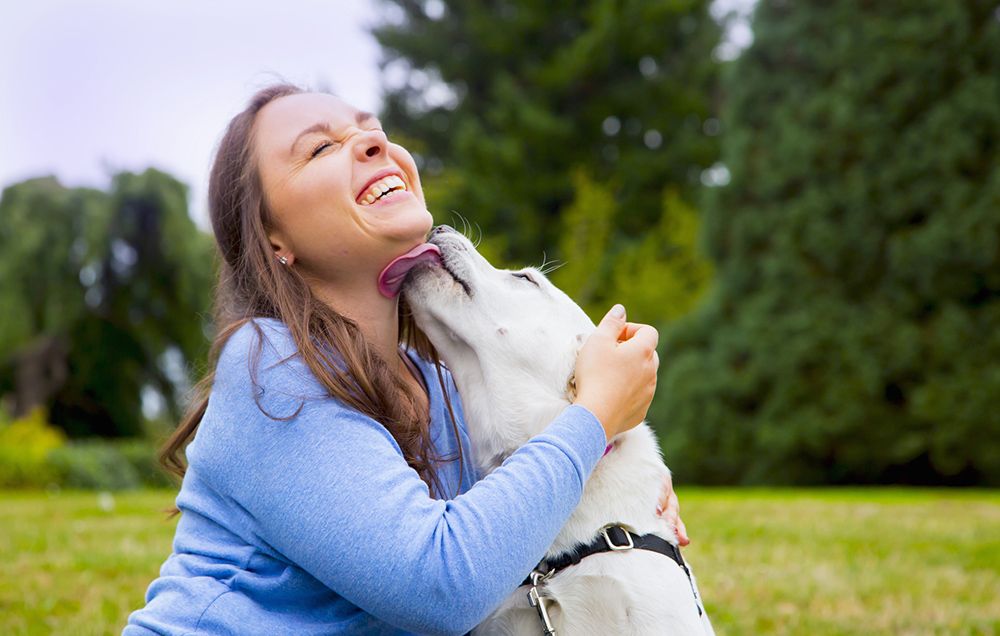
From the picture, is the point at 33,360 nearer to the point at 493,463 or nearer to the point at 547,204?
the point at 547,204

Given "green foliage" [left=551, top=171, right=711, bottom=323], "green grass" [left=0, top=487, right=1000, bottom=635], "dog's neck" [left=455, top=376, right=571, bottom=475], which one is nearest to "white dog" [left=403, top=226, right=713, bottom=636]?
"dog's neck" [left=455, top=376, right=571, bottom=475]

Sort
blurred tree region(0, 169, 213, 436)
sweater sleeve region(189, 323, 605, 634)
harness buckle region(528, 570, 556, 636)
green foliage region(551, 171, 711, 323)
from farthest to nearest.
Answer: blurred tree region(0, 169, 213, 436), green foliage region(551, 171, 711, 323), harness buckle region(528, 570, 556, 636), sweater sleeve region(189, 323, 605, 634)

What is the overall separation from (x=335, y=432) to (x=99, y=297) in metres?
17.3

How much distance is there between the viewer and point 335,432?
188cm

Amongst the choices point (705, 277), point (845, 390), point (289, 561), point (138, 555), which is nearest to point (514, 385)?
point (289, 561)

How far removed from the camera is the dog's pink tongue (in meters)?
2.24

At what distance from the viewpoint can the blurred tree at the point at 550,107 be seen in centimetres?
2025

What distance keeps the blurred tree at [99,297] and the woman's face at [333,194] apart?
50.3ft

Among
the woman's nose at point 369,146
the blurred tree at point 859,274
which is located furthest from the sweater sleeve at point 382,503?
the blurred tree at point 859,274

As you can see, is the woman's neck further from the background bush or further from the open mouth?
the background bush

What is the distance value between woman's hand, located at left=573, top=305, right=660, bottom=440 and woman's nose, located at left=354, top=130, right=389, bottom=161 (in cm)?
67

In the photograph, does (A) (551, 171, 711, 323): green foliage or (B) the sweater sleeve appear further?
(A) (551, 171, 711, 323): green foliage

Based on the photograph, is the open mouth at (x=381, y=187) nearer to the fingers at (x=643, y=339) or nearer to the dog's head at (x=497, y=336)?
the dog's head at (x=497, y=336)

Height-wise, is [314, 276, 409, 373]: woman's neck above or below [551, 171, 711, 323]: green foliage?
above
